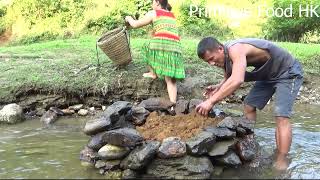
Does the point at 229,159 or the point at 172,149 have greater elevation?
the point at 172,149

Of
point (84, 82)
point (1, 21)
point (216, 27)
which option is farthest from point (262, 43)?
point (1, 21)

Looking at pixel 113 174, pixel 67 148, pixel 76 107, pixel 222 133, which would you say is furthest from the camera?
pixel 76 107

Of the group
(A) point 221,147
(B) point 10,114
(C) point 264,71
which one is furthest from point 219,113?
(B) point 10,114

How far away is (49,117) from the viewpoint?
6.98 metres

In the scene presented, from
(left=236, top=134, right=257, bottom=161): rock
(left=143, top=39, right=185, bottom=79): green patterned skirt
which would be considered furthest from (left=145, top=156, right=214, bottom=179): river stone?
(left=143, top=39, right=185, bottom=79): green patterned skirt

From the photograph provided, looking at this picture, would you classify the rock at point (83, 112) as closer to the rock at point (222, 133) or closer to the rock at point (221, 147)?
the rock at point (222, 133)

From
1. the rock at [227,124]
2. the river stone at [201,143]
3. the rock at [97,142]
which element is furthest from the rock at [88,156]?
the rock at [227,124]

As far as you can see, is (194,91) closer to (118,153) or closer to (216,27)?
(118,153)

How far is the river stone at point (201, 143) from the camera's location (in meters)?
4.52

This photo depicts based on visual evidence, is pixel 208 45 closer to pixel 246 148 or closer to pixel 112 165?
pixel 246 148

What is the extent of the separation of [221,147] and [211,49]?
100cm

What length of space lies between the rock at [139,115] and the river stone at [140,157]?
0.87 meters

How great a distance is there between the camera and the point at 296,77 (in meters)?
5.16

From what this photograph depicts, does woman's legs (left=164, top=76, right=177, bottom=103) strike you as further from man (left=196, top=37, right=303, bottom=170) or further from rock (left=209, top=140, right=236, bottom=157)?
rock (left=209, top=140, right=236, bottom=157)
